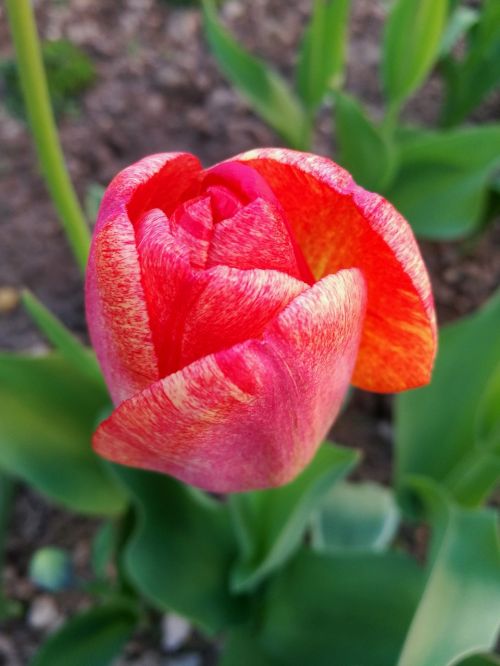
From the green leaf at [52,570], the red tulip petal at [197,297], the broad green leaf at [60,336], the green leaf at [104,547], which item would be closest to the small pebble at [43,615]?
the green leaf at [104,547]

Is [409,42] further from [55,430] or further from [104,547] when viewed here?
[104,547]

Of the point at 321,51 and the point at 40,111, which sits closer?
the point at 40,111

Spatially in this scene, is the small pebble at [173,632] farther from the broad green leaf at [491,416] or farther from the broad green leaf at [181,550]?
the broad green leaf at [491,416]

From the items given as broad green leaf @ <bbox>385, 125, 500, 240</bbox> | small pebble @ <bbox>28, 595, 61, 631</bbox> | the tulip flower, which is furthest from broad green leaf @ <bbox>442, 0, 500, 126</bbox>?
small pebble @ <bbox>28, 595, 61, 631</bbox>

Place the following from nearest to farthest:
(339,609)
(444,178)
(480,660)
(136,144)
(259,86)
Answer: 1. (480,660)
2. (339,609)
3. (444,178)
4. (259,86)
5. (136,144)

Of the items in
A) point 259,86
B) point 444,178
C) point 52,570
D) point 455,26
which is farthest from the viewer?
point 455,26

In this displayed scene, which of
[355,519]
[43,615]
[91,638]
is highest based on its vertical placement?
[355,519]

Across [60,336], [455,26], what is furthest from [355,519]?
[455,26]
